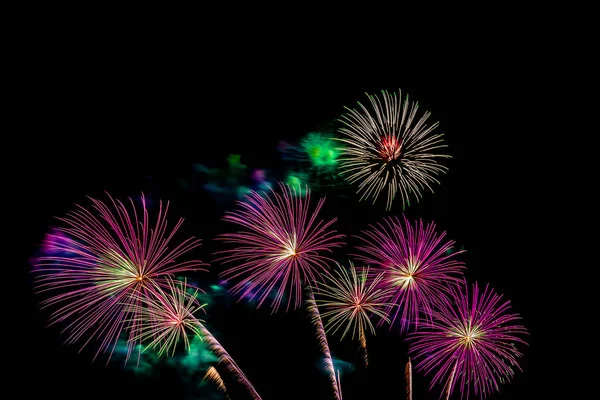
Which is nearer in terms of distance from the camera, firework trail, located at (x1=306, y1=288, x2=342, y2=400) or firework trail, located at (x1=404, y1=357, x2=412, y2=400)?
firework trail, located at (x1=306, y1=288, x2=342, y2=400)

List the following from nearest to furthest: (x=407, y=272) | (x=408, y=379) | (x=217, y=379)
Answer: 1. (x=407, y=272)
2. (x=217, y=379)
3. (x=408, y=379)

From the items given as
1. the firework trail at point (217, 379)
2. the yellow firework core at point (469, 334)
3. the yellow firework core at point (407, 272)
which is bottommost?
the firework trail at point (217, 379)

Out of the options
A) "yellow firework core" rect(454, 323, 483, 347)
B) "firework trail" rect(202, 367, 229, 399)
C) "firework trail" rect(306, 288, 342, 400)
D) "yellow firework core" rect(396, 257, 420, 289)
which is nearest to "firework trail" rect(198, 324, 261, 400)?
"firework trail" rect(202, 367, 229, 399)

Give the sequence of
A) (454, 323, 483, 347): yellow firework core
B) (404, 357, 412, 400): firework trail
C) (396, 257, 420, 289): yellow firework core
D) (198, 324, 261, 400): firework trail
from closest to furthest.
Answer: (396, 257, 420, 289): yellow firework core, (454, 323, 483, 347): yellow firework core, (198, 324, 261, 400): firework trail, (404, 357, 412, 400): firework trail

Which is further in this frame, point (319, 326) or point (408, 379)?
point (408, 379)

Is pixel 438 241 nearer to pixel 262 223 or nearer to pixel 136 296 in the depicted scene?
pixel 262 223

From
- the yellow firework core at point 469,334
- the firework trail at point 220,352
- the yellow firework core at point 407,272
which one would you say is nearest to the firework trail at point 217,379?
the firework trail at point 220,352

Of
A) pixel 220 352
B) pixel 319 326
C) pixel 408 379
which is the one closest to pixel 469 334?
pixel 319 326

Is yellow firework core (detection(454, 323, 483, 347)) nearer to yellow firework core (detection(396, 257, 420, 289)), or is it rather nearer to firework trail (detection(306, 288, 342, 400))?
yellow firework core (detection(396, 257, 420, 289))

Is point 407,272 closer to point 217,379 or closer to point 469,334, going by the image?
point 469,334

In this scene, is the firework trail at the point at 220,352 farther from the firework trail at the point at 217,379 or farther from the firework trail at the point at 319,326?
the firework trail at the point at 319,326

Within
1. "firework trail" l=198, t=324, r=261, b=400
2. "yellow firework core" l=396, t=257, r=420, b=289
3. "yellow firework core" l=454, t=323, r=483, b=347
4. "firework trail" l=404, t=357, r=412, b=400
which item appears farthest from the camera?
"firework trail" l=404, t=357, r=412, b=400

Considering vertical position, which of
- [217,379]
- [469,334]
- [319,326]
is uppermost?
[319,326]

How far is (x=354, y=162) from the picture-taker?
10.4 metres
